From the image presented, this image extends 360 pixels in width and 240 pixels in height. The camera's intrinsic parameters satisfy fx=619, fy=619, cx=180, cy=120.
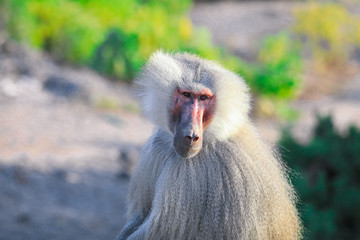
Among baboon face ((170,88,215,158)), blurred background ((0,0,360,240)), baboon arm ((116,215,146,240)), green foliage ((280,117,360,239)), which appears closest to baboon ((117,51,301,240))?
baboon face ((170,88,215,158))

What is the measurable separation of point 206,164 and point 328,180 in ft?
13.2

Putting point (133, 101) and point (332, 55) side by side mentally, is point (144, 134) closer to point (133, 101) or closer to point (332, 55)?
point (133, 101)

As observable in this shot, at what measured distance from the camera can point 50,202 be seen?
262 inches

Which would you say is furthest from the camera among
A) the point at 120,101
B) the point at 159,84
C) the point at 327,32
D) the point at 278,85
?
the point at 327,32

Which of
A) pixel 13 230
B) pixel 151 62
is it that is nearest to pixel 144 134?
pixel 13 230

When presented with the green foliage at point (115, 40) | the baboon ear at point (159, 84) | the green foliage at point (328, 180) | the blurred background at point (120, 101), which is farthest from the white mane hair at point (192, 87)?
the green foliage at point (115, 40)

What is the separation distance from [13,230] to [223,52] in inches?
262

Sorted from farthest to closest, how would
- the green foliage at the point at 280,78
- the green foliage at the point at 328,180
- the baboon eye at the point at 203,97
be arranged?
the green foliage at the point at 280,78 < the green foliage at the point at 328,180 < the baboon eye at the point at 203,97

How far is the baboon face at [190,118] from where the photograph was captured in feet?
10.1

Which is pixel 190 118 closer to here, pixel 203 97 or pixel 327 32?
pixel 203 97

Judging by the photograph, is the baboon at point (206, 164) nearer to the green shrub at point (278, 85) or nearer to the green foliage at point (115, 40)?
the green foliage at point (115, 40)

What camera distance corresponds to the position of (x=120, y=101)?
998 cm

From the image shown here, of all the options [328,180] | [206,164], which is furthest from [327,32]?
[206,164]

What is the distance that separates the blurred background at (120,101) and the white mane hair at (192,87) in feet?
1.65
